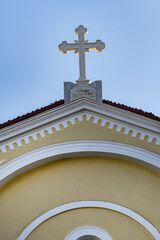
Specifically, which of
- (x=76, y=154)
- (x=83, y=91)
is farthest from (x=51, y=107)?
(x=76, y=154)

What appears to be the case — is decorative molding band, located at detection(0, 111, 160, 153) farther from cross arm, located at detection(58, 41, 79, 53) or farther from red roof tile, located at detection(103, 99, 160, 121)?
cross arm, located at detection(58, 41, 79, 53)

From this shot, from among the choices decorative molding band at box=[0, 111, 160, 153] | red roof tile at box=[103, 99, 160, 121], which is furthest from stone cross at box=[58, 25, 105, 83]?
decorative molding band at box=[0, 111, 160, 153]

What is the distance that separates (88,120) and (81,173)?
1.09 meters

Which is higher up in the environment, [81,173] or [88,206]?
[81,173]

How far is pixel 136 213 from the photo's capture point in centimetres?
895

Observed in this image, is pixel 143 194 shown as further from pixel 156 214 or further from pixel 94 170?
pixel 94 170

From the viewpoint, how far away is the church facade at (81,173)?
8922mm

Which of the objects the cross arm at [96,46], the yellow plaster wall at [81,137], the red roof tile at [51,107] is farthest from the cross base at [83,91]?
the cross arm at [96,46]

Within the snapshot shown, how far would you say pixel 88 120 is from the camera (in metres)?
9.66

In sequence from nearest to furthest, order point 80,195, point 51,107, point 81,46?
point 80,195
point 51,107
point 81,46

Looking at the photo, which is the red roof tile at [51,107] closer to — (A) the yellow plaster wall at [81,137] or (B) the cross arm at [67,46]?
(A) the yellow plaster wall at [81,137]

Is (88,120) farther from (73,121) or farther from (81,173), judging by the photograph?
(81,173)

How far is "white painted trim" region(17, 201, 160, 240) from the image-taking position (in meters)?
8.80

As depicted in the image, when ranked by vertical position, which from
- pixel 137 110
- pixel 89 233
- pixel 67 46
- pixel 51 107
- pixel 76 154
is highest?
pixel 67 46
